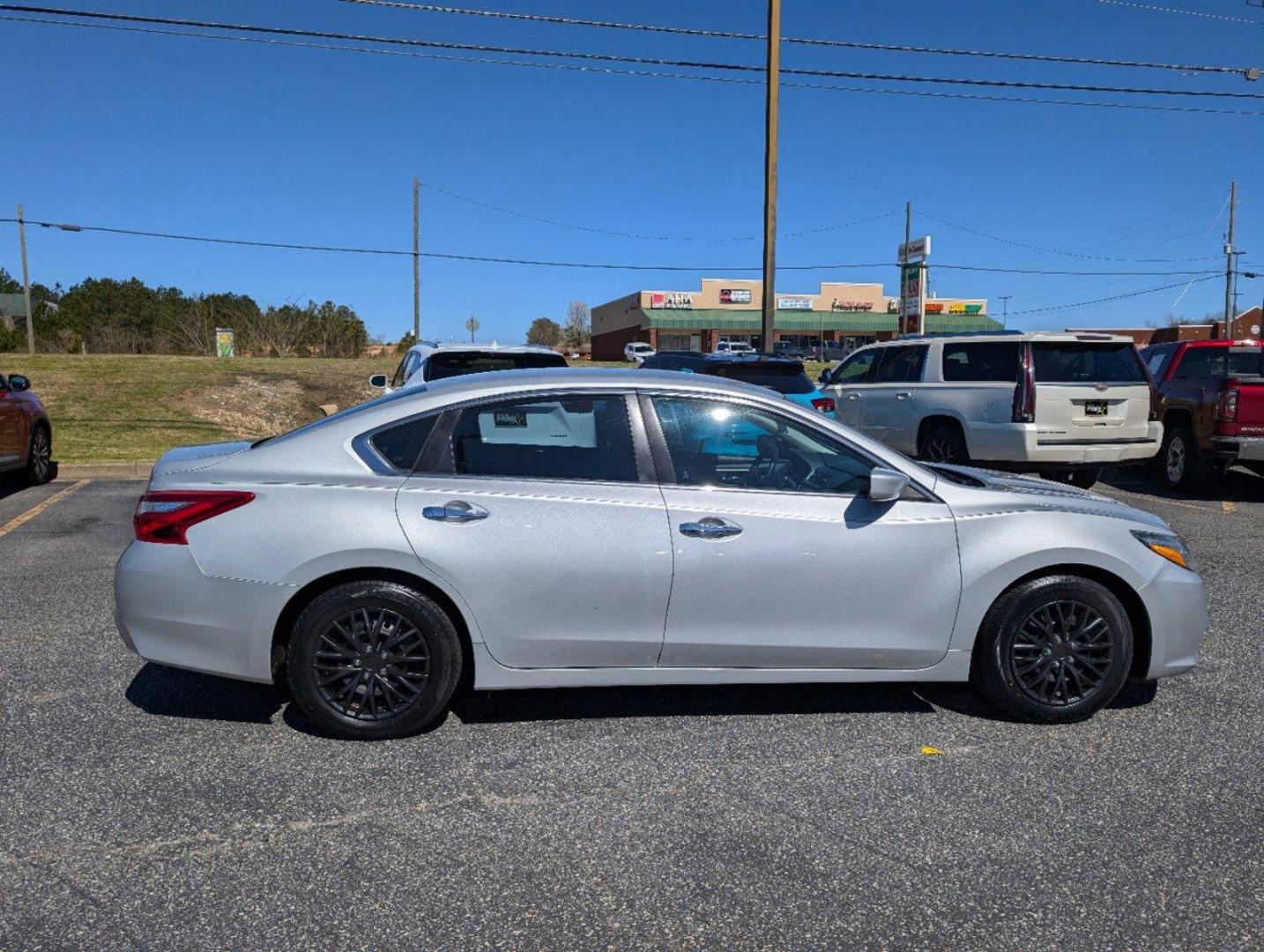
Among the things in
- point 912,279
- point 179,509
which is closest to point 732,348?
point 912,279

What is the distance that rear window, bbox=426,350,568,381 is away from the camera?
29.9ft

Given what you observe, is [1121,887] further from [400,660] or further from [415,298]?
[415,298]

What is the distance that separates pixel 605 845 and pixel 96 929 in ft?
4.99

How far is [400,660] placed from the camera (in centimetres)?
405

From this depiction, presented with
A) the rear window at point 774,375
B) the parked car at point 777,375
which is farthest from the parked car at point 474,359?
the rear window at point 774,375

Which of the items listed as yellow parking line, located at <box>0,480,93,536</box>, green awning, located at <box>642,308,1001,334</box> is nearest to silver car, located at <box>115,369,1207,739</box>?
yellow parking line, located at <box>0,480,93,536</box>

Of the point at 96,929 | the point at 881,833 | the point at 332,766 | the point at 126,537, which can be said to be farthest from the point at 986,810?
the point at 126,537

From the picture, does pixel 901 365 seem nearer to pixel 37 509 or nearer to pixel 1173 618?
pixel 1173 618

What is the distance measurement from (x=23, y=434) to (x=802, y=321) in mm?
72455

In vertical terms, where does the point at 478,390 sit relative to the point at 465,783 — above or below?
above

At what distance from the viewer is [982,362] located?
10.6 meters

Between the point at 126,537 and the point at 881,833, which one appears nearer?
the point at 881,833

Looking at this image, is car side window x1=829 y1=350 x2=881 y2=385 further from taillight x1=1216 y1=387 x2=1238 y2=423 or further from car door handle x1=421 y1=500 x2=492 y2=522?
car door handle x1=421 y1=500 x2=492 y2=522

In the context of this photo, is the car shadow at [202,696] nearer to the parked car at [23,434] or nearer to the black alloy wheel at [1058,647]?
the black alloy wheel at [1058,647]
